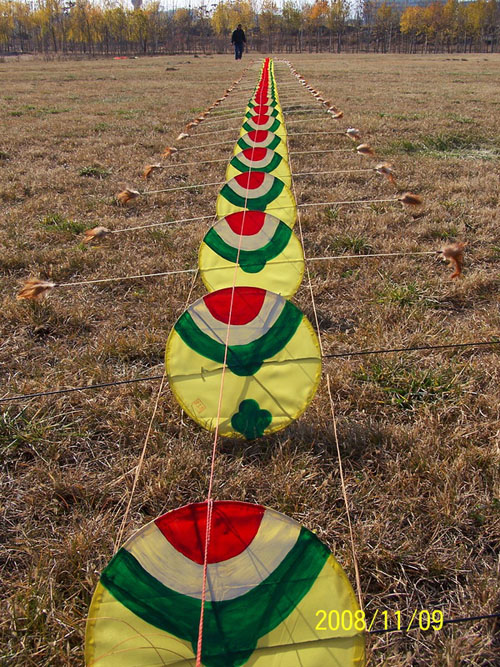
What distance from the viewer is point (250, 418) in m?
1.89

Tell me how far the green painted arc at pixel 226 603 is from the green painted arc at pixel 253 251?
1.74 m

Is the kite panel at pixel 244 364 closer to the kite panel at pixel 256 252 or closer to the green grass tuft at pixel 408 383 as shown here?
the green grass tuft at pixel 408 383

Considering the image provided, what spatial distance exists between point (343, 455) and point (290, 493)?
30 centimetres

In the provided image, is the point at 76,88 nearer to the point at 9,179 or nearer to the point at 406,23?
the point at 9,179

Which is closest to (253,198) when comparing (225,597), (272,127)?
(272,127)

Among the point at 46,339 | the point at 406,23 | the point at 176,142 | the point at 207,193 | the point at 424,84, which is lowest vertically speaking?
the point at 46,339

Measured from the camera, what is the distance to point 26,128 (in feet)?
29.0

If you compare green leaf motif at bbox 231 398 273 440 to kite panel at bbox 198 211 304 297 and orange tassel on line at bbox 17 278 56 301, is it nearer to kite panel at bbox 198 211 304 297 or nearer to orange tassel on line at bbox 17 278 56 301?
kite panel at bbox 198 211 304 297

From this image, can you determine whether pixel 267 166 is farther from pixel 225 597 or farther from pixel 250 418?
pixel 225 597

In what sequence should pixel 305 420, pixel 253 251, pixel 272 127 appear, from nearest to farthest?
pixel 305 420 → pixel 253 251 → pixel 272 127

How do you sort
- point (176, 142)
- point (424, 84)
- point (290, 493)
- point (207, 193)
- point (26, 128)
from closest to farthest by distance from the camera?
point (290, 493), point (207, 193), point (176, 142), point (26, 128), point (424, 84)

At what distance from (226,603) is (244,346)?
1.01 meters

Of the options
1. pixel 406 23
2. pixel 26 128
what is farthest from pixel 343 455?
pixel 406 23

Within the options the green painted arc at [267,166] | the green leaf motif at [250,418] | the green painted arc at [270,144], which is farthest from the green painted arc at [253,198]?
the green leaf motif at [250,418]
